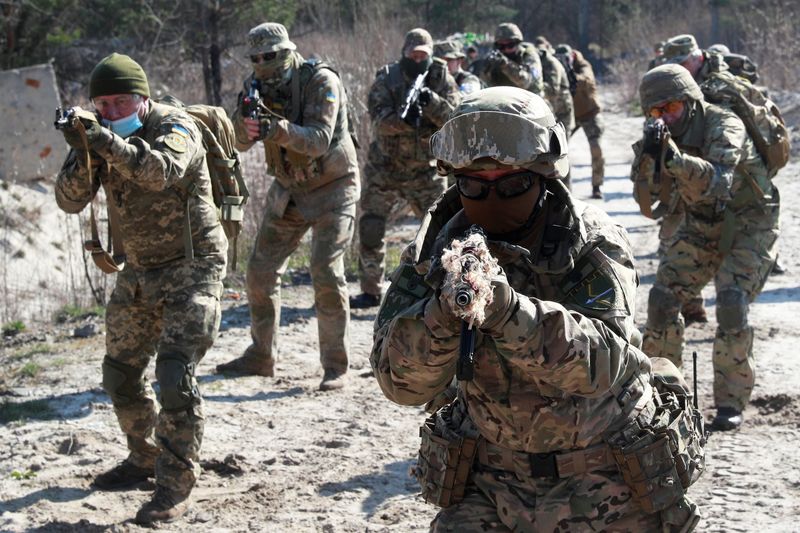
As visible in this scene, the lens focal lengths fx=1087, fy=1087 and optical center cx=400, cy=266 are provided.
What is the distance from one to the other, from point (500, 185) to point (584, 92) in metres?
11.1

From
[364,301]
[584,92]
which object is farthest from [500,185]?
[584,92]

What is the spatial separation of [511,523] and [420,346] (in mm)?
651

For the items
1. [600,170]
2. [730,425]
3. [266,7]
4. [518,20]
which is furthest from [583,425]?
[518,20]

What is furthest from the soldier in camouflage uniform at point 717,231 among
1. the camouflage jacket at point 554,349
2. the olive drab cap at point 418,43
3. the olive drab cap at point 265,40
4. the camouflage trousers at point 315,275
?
the olive drab cap at point 418,43

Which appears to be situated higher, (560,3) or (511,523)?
(560,3)

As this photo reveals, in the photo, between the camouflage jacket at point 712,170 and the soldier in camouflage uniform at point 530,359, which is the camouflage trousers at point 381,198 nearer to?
the camouflage jacket at point 712,170

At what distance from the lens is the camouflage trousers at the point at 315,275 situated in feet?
23.0

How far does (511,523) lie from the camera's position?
301 centimetres

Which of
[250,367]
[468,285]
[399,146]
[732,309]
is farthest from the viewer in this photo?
[399,146]

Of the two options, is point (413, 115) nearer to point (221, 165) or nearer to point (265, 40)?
point (265, 40)

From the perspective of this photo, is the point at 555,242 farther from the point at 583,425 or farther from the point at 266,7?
the point at 266,7

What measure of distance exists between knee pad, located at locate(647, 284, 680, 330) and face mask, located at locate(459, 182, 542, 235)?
11.6 ft

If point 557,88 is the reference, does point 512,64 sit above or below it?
above

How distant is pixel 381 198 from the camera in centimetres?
939
